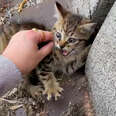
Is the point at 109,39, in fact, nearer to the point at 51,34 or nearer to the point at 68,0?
the point at 51,34

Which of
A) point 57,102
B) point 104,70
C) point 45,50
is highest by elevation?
point 45,50

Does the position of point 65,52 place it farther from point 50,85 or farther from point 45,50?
point 50,85

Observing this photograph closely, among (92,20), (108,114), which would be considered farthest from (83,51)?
(108,114)

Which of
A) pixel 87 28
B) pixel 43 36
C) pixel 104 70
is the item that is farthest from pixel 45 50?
pixel 104 70

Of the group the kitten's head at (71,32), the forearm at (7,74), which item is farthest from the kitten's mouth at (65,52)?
the forearm at (7,74)

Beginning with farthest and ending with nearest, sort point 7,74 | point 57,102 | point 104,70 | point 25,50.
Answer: point 57,102 → point 25,50 → point 104,70 → point 7,74

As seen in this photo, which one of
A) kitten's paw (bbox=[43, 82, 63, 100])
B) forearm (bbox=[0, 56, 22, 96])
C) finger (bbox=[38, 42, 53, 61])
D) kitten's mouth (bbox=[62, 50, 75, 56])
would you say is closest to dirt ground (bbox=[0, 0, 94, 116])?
kitten's paw (bbox=[43, 82, 63, 100])

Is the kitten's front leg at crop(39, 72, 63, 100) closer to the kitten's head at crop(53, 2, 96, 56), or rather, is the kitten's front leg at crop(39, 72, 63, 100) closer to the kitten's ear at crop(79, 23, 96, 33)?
the kitten's head at crop(53, 2, 96, 56)

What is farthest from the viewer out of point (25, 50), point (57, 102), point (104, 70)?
point (57, 102)
